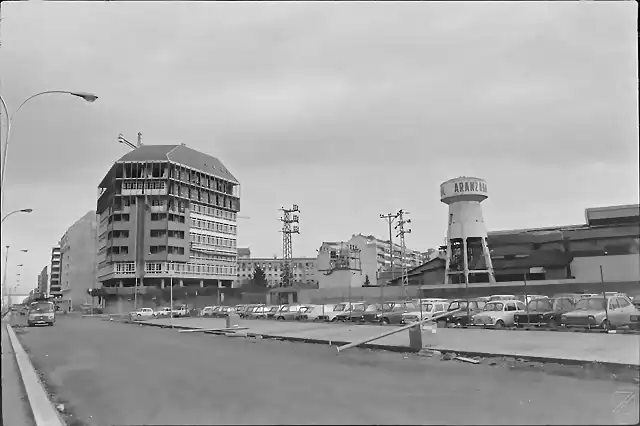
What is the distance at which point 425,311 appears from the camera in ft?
→ 76.8

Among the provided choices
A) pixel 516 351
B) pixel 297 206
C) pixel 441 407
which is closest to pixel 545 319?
pixel 516 351

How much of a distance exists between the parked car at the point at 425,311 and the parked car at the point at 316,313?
6699 mm

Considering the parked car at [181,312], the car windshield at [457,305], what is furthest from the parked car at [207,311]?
the car windshield at [457,305]

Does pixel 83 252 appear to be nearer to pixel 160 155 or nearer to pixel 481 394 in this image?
pixel 160 155

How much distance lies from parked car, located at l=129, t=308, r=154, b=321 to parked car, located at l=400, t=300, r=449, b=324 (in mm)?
23979

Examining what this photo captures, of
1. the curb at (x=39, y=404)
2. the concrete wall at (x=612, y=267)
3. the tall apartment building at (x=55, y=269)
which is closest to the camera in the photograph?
the concrete wall at (x=612, y=267)

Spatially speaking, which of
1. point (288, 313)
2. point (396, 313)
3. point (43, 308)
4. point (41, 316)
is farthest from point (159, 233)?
point (41, 316)

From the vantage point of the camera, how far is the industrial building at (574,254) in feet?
13.1

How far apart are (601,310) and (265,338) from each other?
37.1ft

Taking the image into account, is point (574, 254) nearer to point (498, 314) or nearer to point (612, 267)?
point (612, 267)

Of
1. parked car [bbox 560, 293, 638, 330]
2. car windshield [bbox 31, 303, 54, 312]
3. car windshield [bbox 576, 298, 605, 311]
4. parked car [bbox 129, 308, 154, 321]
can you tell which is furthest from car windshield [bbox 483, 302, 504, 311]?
parked car [bbox 129, 308, 154, 321]

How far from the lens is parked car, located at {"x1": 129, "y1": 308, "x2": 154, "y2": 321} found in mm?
39438

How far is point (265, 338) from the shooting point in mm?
18016

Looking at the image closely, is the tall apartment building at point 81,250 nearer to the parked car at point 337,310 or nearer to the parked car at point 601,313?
the parked car at point 601,313
